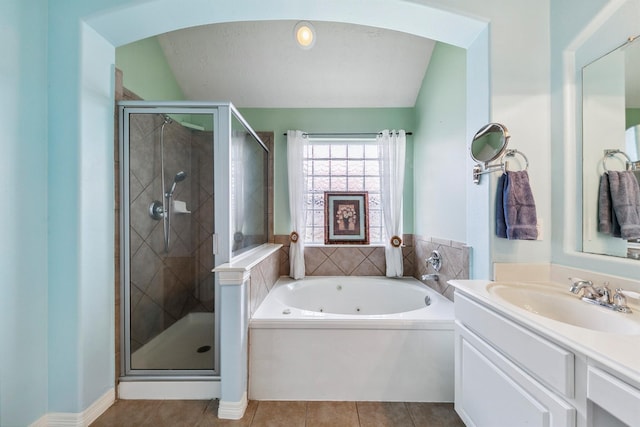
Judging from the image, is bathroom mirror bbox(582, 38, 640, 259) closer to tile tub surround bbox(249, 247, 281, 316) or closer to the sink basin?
the sink basin

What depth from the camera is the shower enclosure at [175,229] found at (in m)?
1.74

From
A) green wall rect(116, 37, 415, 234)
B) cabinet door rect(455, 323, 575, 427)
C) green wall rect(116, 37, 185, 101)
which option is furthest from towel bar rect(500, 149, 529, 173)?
green wall rect(116, 37, 185, 101)

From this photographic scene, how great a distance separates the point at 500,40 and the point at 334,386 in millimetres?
2243

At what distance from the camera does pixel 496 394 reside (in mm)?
1084

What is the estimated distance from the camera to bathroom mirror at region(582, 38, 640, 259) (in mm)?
1150

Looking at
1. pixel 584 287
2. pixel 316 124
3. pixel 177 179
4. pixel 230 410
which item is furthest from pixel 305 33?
pixel 230 410

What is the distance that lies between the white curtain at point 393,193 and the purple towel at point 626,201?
1618mm

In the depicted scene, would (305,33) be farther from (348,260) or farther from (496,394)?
(496,394)

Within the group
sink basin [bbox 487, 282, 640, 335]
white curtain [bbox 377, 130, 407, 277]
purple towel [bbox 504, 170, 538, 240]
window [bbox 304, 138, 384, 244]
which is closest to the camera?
sink basin [bbox 487, 282, 640, 335]

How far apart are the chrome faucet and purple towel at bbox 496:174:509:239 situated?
0.36 m

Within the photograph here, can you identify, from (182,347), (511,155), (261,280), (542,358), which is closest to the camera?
(542,358)

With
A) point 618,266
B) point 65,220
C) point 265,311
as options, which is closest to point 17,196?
point 65,220

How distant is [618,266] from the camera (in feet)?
3.75

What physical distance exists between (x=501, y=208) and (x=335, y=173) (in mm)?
1828
